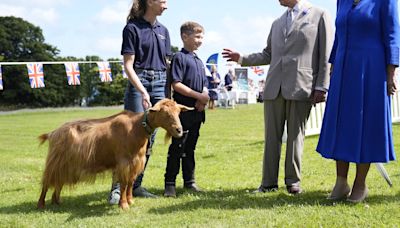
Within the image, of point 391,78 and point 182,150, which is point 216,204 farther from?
point 391,78

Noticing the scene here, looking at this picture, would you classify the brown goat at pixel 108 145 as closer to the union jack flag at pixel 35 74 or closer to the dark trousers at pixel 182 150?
the dark trousers at pixel 182 150

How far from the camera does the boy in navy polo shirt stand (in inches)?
225

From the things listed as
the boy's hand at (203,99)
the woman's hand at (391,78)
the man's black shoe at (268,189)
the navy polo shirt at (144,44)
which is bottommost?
the man's black shoe at (268,189)

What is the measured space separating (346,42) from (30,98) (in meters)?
44.2

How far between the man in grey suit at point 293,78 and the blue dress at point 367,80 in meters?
0.51

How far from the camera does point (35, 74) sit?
65.3ft

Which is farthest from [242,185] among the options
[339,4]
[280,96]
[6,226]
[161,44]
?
[6,226]

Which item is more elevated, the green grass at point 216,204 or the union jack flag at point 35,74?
the union jack flag at point 35,74

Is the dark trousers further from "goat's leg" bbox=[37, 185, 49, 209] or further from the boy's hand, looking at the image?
"goat's leg" bbox=[37, 185, 49, 209]

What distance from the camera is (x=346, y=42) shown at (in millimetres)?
4949

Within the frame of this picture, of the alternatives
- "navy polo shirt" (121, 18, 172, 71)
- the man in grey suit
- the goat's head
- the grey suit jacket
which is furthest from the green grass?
"navy polo shirt" (121, 18, 172, 71)

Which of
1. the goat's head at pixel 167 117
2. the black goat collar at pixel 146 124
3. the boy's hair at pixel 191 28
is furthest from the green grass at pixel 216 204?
the boy's hair at pixel 191 28

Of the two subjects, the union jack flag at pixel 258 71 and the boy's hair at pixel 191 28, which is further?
the union jack flag at pixel 258 71

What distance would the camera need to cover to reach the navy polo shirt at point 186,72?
5.73 metres
